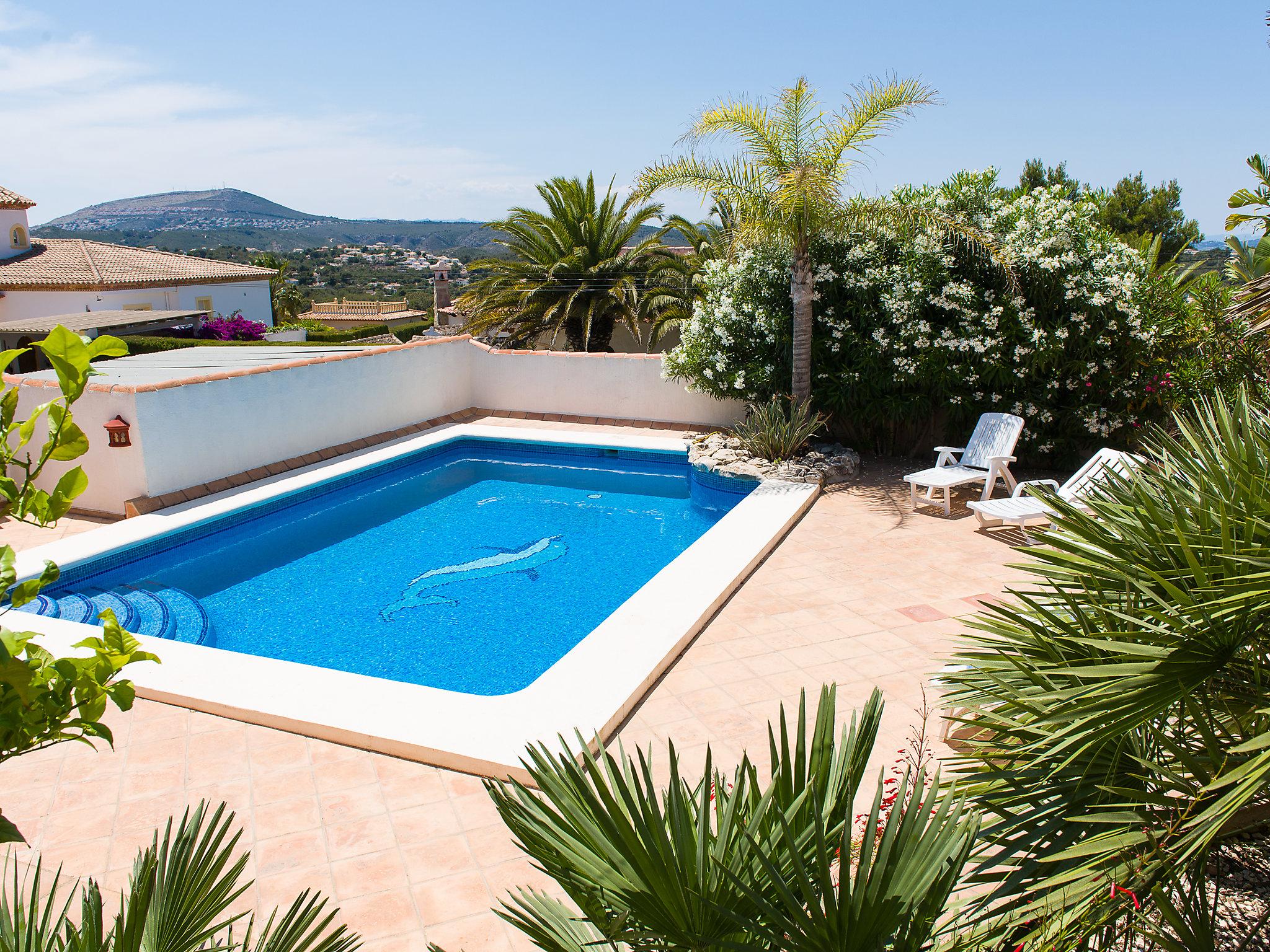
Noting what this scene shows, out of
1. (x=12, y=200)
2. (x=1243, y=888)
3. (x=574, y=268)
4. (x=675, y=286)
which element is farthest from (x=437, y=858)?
(x=12, y=200)

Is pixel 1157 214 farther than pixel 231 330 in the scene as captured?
Yes

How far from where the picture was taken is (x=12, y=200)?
3603 cm

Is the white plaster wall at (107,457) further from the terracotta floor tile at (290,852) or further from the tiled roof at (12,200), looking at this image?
the tiled roof at (12,200)

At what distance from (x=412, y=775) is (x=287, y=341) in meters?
24.9

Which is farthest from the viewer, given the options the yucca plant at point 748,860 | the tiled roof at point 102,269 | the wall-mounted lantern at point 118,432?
the tiled roof at point 102,269

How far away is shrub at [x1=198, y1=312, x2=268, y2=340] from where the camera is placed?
24.5m

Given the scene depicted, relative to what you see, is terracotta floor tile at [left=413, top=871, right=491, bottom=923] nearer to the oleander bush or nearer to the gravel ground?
the gravel ground

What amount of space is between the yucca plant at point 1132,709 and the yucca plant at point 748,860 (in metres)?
0.33

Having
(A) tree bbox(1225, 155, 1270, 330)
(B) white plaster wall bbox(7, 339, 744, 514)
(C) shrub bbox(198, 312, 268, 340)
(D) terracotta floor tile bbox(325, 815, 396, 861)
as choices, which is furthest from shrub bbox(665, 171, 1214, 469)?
(C) shrub bbox(198, 312, 268, 340)

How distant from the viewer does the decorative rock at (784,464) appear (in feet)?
35.9

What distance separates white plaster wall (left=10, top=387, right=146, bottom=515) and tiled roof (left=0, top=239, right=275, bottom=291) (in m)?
27.2

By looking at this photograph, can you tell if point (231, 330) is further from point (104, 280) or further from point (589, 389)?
point (589, 389)

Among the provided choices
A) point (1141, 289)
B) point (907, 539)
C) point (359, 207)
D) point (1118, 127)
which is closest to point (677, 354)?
point (907, 539)

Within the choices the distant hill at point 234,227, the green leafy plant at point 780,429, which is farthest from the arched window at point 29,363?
the distant hill at point 234,227
